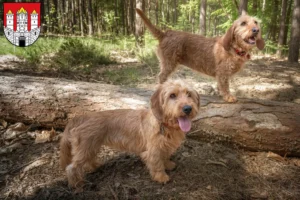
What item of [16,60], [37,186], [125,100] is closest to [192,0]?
[16,60]

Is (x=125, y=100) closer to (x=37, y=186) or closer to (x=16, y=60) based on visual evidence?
(x=37, y=186)

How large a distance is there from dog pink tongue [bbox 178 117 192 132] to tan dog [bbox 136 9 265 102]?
1724mm

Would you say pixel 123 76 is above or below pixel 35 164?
above

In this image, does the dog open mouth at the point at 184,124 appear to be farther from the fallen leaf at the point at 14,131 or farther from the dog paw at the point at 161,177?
the fallen leaf at the point at 14,131

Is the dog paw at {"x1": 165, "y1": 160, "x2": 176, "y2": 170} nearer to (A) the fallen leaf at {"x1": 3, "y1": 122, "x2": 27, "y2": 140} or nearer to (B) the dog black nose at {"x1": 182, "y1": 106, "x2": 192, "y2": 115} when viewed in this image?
(B) the dog black nose at {"x1": 182, "y1": 106, "x2": 192, "y2": 115}

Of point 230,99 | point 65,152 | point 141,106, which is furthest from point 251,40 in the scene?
point 65,152

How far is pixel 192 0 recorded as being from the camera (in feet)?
84.1

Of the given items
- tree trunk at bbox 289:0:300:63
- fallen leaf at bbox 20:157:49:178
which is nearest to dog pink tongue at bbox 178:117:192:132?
fallen leaf at bbox 20:157:49:178

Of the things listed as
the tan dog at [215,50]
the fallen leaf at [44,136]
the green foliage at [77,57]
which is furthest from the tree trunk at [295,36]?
the fallen leaf at [44,136]

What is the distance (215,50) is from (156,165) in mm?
2849

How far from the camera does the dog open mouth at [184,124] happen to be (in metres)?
3.05

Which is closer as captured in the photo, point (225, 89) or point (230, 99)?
point (230, 99)

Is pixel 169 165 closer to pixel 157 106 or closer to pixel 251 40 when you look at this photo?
pixel 157 106

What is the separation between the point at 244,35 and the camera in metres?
4.68
